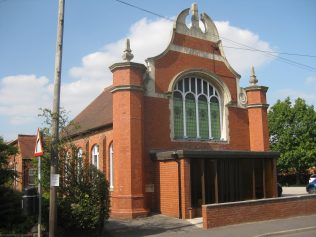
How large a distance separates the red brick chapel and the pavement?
1181 millimetres

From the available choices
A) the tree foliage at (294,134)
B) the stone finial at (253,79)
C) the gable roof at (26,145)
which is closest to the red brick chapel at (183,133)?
the stone finial at (253,79)

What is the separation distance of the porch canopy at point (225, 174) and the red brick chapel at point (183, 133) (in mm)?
48

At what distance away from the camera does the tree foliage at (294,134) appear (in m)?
48.9

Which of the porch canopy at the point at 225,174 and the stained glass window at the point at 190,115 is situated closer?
the porch canopy at the point at 225,174

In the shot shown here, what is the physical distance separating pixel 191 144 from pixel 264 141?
17.3ft

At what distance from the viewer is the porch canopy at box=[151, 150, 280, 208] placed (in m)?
17.8

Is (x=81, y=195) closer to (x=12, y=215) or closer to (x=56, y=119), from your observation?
(x=12, y=215)

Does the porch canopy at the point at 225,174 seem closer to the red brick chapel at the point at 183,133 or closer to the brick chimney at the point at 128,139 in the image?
the red brick chapel at the point at 183,133

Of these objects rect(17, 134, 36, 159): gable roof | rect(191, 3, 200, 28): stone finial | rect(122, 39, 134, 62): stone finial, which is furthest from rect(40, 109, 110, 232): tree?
rect(17, 134, 36, 159): gable roof

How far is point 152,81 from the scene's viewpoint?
66.3 feet

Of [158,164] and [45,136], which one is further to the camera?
[158,164]

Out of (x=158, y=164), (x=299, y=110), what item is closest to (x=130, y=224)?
(x=158, y=164)

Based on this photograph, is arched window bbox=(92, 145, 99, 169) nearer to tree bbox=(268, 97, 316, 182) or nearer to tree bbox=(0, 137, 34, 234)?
tree bbox=(0, 137, 34, 234)

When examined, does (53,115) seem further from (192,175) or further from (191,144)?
(191,144)
